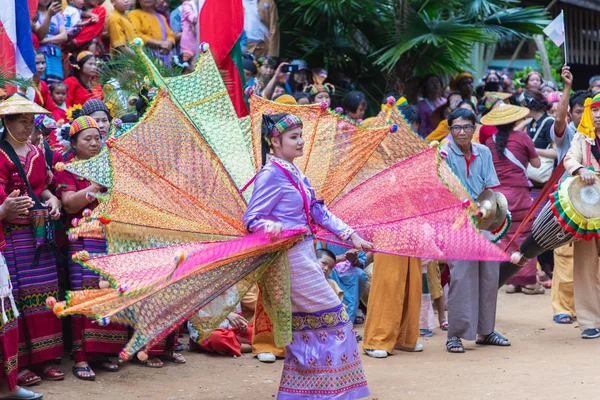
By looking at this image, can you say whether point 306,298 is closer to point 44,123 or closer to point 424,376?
point 424,376

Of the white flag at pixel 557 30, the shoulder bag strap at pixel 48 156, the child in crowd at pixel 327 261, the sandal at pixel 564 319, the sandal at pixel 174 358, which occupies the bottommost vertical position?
the sandal at pixel 564 319

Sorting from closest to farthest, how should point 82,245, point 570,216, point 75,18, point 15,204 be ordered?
1. point 15,204
2. point 82,245
3. point 570,216
4. point 75,18

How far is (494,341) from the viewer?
7859mm

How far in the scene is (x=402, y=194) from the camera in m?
6.05

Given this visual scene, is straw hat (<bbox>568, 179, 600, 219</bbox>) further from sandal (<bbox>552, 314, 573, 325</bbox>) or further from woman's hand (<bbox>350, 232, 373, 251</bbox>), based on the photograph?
woman's hand (<bbox>350, 232, 373, 251</bbox>)

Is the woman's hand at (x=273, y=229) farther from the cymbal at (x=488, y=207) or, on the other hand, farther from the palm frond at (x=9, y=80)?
the palm frond at (x=9, y=80)

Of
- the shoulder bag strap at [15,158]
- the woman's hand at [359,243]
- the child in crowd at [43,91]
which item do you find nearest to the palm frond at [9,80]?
the shoulder bag strap at [15,158]

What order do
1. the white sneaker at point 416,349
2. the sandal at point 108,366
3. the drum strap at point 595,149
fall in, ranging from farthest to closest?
the drum strap at point 595,149 → the white sneaker at point 416,349 → the sandal at point 108,366

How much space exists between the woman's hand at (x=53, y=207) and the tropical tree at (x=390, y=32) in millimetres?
5954

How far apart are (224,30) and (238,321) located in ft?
11.3

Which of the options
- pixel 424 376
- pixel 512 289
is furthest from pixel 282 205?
pixel 512 289

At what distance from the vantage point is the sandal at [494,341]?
7.84 metres

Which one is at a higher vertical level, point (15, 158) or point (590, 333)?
point (15, 158)

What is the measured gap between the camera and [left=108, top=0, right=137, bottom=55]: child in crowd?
10.5m
